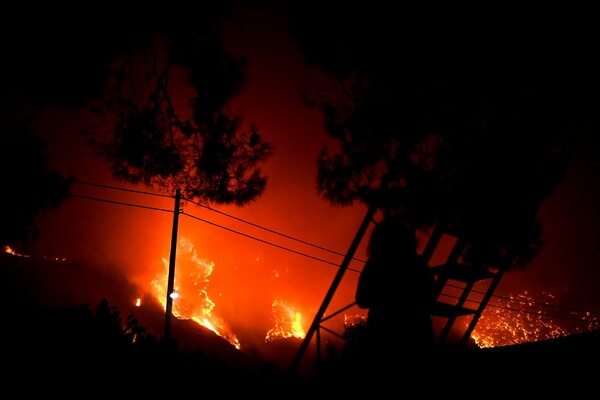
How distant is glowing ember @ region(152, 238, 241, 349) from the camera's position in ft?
161

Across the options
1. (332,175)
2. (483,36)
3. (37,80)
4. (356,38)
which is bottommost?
(37,80)

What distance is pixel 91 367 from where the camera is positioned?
4117mm

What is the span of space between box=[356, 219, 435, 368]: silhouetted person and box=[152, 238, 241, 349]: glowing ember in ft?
141

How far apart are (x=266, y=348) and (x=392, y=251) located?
46.1 m

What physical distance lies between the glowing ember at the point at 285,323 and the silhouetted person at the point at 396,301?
51.9m

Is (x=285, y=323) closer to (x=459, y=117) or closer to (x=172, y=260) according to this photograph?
(x=172, y=260)

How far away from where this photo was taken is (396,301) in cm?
453

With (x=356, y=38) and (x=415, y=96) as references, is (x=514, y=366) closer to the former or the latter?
(x=415, y=96)

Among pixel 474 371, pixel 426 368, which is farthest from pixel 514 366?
pixel 426 368

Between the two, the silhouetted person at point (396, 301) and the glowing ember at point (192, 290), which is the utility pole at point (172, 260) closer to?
the silhouetted person at point (396, 301)

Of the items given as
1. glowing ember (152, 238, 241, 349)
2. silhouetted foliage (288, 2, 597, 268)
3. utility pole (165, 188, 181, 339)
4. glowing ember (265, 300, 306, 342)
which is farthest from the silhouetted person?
glowing ember (265, 300, 306, 342)

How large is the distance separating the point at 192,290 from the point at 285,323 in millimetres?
17626

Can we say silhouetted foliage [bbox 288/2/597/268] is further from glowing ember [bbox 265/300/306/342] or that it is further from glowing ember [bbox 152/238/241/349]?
glowing ember [bbox 265/300/306/342]

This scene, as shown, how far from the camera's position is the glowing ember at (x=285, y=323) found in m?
55.9
